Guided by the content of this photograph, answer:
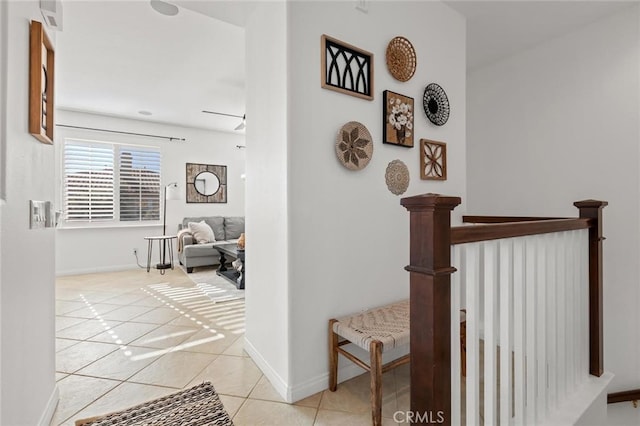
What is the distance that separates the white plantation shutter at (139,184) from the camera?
5.52 metres

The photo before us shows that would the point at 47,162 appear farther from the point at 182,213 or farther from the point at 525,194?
the point at 182,213

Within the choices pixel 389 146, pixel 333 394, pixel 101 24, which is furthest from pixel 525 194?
pixel 101 24

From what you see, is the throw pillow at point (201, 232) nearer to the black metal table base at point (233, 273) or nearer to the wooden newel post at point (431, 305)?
the black metal table base at point (233, 273)

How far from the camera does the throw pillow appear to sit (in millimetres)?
5484

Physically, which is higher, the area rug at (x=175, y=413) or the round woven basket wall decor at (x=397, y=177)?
the round woven basket wall decor at (x=397, y=177)

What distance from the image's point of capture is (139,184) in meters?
5.65

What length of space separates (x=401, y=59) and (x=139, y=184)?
16.9ft

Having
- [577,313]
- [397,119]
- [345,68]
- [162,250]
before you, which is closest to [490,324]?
[577,313]

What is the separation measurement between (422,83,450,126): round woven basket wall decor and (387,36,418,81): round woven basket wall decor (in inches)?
A: 9.6

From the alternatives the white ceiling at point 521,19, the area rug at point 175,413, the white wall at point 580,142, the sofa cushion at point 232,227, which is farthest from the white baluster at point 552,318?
the sofa cushion at point 232,227

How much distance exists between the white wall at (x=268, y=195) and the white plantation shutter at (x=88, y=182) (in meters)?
4.33

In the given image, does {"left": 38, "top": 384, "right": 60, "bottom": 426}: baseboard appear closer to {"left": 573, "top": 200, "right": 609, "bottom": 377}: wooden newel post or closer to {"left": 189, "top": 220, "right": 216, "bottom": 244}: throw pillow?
{"left": 573, "top": 200, "right": 609, "bottom": 377}: wooden newel post

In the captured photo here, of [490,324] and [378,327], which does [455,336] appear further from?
[378,327]

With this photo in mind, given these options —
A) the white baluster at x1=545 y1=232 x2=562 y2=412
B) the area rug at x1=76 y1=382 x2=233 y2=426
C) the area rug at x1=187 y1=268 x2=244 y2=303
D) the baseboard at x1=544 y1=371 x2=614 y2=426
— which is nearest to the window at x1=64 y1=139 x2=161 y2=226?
the area rug at x1=187 y1=268 x2=244 y2=303
